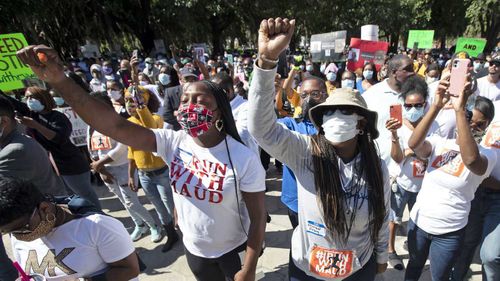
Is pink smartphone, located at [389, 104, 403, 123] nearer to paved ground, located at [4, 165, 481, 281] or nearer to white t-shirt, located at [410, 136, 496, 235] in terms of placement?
white t-shirt, located at [410, 136, 496, 235]

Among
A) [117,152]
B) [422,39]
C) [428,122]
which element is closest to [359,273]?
[428,122]

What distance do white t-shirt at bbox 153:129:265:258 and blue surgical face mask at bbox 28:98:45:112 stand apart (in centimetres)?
229

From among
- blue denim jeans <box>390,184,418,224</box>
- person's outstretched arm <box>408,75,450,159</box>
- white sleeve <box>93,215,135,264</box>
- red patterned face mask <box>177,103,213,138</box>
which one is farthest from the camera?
blue denim jeans <box>390,184,418,224</box>

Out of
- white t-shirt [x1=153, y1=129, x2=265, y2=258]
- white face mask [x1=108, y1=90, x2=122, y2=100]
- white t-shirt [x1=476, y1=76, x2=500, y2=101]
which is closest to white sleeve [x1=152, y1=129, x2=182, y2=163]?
white t-shirt [x1=153, y1=129, x2=265, y2=258]

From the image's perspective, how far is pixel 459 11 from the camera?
81.0ft

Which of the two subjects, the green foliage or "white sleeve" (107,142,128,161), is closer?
"white sleeve" (107,142,128,161)

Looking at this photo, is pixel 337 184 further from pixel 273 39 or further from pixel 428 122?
pixel 428 122

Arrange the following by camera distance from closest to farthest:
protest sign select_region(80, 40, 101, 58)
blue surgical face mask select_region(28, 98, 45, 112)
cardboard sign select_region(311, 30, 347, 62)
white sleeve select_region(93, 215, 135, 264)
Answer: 1. white sleeve select_region(93, 215, 135, 264)
2. blue surgical face mask select_region(28, 98, 45, 112)
3. cardboard sign select_region(311, 30, 347, 62)
4. protest sign select_region(80, 40, 101, 58)

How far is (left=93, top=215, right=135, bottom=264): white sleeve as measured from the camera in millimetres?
1621

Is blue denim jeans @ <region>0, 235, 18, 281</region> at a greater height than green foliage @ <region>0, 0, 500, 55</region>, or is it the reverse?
green foliage @ <region>0, 0, 500, 55</region>

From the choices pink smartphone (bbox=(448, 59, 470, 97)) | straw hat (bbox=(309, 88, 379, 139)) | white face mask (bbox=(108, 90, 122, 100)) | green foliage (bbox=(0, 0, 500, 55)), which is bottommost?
white face mask (bbox=(108, 90, 122, 100))

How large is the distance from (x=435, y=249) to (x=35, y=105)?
396cm

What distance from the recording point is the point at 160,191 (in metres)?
3.68

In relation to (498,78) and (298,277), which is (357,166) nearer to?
(298,277)
